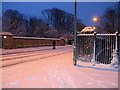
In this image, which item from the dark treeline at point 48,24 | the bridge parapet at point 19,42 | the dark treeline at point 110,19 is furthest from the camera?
the dark treeline at point 48,24

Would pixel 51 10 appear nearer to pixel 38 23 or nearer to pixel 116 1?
pixel 38 23

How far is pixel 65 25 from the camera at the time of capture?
5341cm

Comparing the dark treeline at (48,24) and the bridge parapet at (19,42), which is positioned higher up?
the dark treeline at (48,24)

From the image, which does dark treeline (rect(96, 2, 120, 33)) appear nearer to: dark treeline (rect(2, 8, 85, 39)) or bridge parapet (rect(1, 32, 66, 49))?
bridge parapet (rect(1, 32, 66, 49))

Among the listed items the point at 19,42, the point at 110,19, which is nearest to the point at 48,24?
the point at 19,42

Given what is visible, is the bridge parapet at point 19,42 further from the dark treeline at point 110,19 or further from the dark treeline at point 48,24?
the dark treeline at point 110,19

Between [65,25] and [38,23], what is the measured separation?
42.3 feet

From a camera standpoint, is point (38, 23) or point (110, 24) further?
point (38, 23)

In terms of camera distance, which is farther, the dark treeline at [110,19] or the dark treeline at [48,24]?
the dark treeline at [48,24]

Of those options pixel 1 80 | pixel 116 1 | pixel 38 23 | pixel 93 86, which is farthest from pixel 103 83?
pixel 38 23

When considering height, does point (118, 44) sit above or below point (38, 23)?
below

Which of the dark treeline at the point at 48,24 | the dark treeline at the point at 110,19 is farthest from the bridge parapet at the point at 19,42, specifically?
the dark treeline at the point at 110,19

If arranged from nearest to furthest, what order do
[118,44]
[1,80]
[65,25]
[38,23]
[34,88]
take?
[34,88]
[1,80]
[118,44]
[38,23]
[65,25]

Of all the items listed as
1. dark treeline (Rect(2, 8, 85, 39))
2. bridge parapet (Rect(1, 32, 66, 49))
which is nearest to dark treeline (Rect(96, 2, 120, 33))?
bridge parapet (Rect(1, 32, 66, 49))
